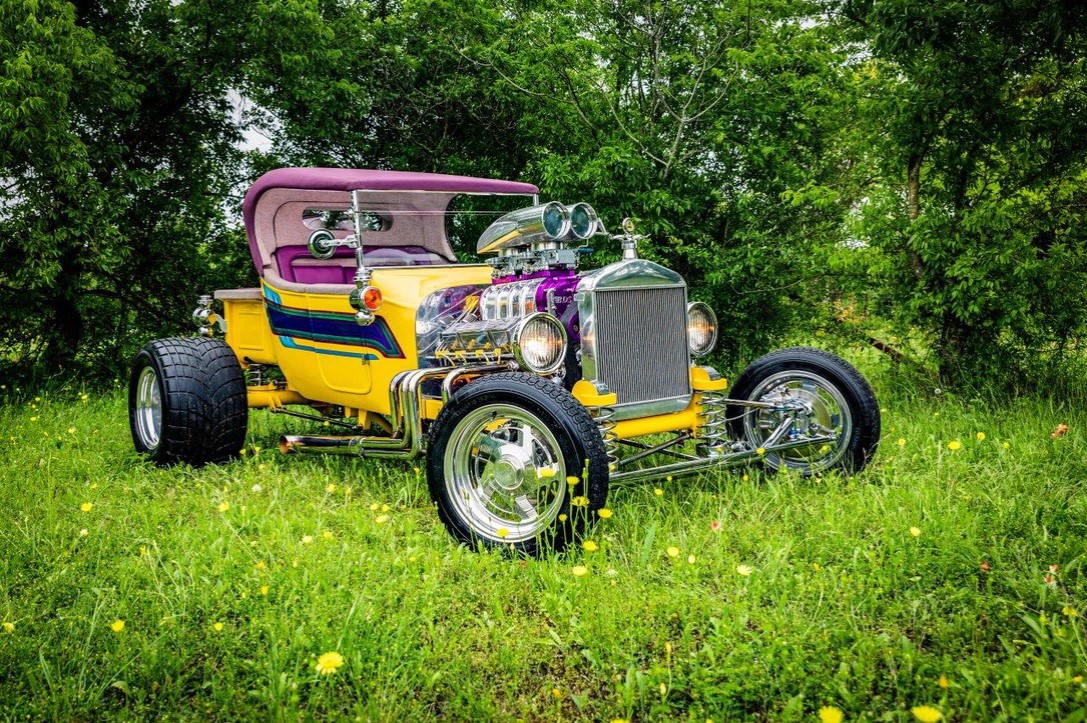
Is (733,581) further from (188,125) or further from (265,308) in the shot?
(188,125)

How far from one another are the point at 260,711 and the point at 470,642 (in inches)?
26.8

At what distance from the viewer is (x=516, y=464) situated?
3.54 meters

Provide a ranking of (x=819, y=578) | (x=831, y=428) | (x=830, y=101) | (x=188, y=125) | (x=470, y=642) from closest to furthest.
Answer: (x=470, y=642), (x=819, y=578), (x=831, y=428), (x=830, y=101), (x=188, y=125)

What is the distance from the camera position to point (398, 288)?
4523 millimetres

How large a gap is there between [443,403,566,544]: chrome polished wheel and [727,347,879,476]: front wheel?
4.20 ft

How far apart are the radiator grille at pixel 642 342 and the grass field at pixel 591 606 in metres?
0.55

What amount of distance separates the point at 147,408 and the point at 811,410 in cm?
417

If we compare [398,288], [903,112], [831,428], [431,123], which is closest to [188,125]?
[431,123]

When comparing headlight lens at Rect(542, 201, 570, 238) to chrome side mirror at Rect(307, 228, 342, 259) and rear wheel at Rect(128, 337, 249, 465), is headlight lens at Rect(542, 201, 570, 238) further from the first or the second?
rear wheel at Rect(128, 337, 249, 465)

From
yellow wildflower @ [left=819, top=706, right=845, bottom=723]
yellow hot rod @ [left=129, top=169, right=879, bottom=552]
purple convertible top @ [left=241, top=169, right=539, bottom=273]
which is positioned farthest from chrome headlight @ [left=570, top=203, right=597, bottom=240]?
yellow wildflower @ [left=819, top=706, right=845, bottom=723]

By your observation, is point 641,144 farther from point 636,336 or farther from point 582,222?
point 636,336

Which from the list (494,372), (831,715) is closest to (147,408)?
(494,372)

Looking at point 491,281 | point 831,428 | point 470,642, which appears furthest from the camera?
point 491,281

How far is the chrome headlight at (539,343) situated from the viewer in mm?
3824
